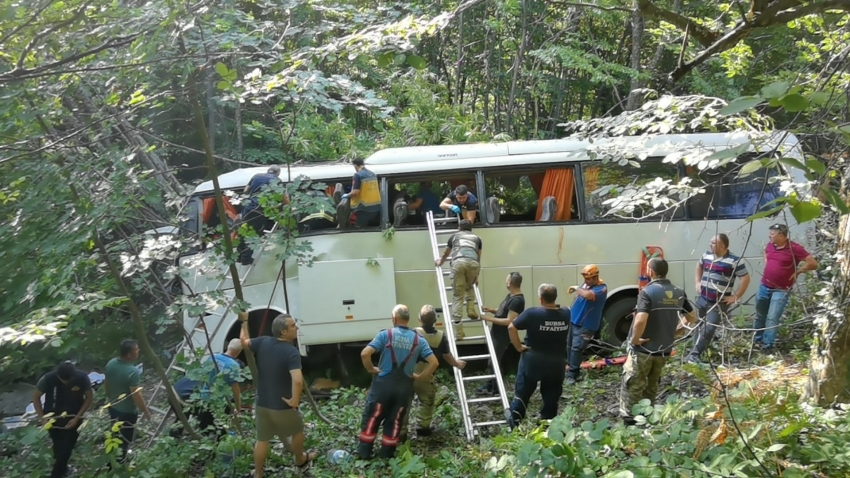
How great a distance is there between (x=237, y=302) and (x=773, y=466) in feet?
13.4

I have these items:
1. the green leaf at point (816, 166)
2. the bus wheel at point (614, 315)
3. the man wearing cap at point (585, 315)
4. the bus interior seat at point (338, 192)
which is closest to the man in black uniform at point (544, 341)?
the man wearing cap at point (585, 315)

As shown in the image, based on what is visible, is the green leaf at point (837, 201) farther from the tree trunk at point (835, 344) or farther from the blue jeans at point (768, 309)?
the blue jeans at point (768, 309)

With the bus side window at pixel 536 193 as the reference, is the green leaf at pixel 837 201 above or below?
above

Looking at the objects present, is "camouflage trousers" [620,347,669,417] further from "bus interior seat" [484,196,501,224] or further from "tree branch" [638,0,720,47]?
"tree branch" [638,0,720,47]

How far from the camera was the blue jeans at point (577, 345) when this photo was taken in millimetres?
7625

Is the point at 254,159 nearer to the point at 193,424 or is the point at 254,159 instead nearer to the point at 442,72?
the point at 442,72

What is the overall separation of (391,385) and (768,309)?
4.68 metres

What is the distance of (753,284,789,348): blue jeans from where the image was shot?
749 centimetres

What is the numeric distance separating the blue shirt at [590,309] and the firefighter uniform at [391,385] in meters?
2.34

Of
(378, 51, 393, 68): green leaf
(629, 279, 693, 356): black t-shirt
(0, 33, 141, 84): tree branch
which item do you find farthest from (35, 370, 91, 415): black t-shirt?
(629, 279, 693, 356): black t-shirt

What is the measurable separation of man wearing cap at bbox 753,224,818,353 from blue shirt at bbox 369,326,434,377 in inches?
160

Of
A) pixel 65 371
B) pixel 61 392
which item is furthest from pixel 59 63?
pixel 61 392

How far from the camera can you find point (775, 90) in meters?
1.69

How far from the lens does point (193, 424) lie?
6148mm
